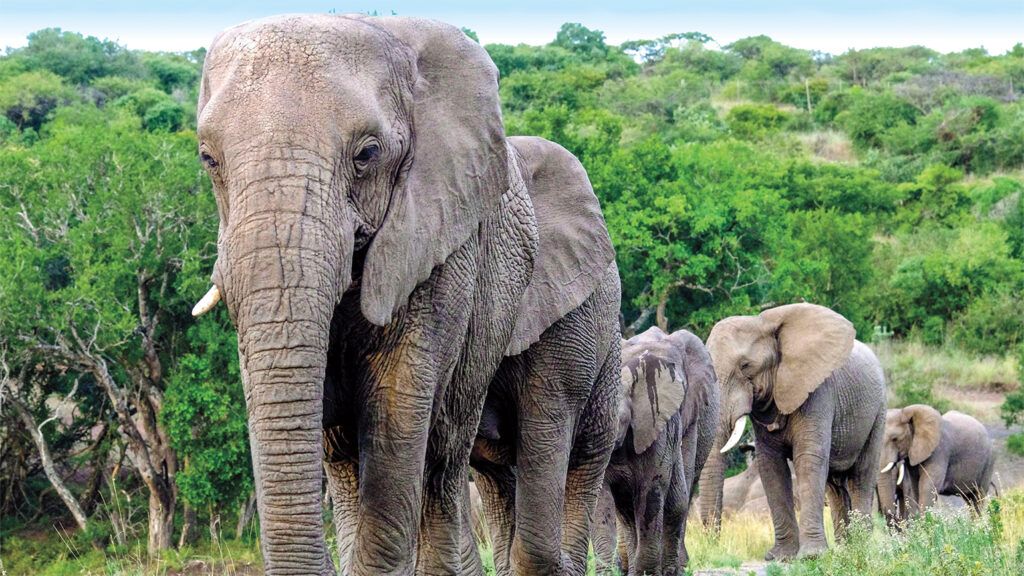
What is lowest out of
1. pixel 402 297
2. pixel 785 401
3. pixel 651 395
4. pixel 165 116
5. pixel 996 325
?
pixel 996 325

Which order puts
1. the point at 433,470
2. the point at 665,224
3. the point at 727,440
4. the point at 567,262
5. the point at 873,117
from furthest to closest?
1. the point at 873,117
2. the point at 665,224
3. the point at 727,440
4. the point at 567,262
5. the point at 433,470

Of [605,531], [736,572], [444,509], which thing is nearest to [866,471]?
[605,531]

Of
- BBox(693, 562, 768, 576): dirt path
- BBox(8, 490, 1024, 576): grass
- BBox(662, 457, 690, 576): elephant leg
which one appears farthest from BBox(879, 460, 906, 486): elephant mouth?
BBox(662, 457, 690, 576): elephant leg

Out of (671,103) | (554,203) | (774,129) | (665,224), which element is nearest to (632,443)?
(554,203)

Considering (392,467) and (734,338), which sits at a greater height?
(392,467)

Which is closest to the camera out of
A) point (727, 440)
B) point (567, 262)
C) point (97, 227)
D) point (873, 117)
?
point (567, 262)

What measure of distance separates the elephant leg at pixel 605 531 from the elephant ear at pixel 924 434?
706cm

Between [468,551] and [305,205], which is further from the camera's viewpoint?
[468,551]

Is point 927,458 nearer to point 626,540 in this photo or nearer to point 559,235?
point 626,540

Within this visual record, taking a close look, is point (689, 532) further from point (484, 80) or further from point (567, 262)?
point (484, 80)

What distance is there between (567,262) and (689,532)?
7.12 m

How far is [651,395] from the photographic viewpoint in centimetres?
903

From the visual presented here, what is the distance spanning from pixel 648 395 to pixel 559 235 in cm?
Answer: 293

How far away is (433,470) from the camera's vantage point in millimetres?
5305
